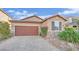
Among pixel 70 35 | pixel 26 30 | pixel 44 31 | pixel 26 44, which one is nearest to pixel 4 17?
pixel 26 30

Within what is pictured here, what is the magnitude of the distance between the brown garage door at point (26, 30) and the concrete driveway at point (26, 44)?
0.26 ft

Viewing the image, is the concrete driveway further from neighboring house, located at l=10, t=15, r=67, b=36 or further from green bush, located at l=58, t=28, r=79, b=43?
green bush, located at l=58, t=28, r=79, b=43

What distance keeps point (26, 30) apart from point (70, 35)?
71 centimetres

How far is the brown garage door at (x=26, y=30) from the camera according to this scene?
376cm

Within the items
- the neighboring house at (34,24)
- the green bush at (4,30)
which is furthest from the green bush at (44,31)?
the green bush at (4,30)

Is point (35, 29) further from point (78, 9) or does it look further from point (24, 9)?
point (78, 9)

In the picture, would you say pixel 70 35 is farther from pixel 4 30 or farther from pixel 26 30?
pixel 4 30

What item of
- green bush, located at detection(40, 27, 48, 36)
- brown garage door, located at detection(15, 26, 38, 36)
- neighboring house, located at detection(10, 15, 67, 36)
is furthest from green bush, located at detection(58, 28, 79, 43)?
brown garage door, located at detection(15, 26, 38, 36)

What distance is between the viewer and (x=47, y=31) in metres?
3.74

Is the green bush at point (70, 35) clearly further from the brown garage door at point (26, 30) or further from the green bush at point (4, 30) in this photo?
the green bush at point (4, 30)

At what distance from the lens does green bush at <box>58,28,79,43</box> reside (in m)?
3.66

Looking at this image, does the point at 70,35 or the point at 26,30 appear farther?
the point at 26,30

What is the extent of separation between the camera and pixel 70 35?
3676 millimetres
